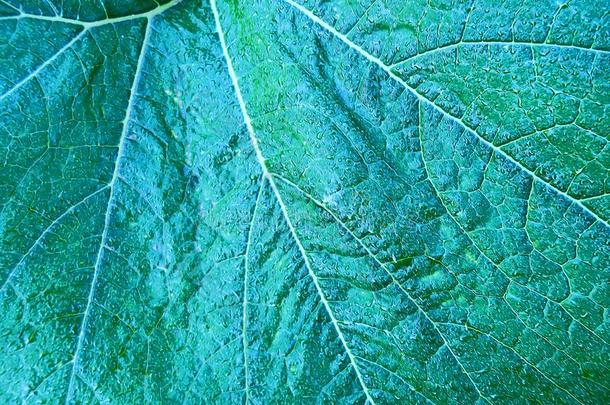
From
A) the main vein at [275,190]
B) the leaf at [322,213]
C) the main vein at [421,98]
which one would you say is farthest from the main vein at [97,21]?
the main vein at [421,98]

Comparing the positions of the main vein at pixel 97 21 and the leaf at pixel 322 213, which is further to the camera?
the main vein at pixel 97 21

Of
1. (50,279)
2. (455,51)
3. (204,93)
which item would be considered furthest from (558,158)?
(50,279)

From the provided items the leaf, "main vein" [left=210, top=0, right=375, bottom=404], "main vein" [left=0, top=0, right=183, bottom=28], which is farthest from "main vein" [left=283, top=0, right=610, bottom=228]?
"main vein" [left=0, top=0, right=183, bottom=28]

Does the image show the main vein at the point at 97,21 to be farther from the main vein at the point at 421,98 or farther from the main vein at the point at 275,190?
the main vein at the point at 421,98

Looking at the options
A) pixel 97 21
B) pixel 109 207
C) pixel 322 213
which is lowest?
pixel 322 213

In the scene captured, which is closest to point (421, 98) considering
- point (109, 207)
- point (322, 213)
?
point (322, 213)

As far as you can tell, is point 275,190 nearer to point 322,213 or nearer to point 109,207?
point 322,213

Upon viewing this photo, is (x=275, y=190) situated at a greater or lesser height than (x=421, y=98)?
lesser

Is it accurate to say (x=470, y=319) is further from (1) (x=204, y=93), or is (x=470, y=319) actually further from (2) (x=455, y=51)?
(1) (x=204, y=93)
